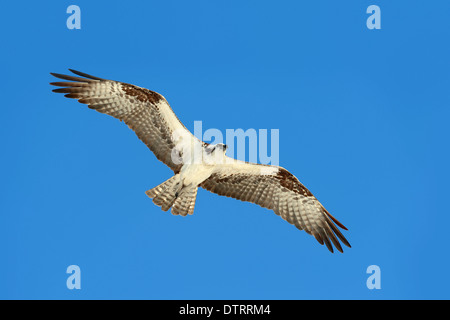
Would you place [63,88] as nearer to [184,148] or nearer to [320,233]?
[184,148]

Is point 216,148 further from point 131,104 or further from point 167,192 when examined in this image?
point 131,104

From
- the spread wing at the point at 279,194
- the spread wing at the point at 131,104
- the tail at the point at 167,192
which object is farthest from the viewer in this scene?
the spread wing at the point at 279,194

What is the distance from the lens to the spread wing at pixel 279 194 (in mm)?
12312

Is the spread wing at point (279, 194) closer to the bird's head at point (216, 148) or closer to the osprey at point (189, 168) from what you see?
the osprey at point (189, 168)

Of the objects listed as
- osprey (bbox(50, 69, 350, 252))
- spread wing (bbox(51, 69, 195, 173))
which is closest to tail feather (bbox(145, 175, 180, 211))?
osprey (bbox(50, 69, 350, 252))

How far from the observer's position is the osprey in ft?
37.4

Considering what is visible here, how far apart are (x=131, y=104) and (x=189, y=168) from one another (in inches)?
71.1

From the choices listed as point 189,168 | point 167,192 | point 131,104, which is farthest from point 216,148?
point 131,104

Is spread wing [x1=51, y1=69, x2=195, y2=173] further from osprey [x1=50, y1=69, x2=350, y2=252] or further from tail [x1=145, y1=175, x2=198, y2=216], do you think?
tail [x1=145, y1=175, x2=198, y2=216]

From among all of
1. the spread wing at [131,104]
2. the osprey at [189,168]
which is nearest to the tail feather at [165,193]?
the osprey at [189,168]

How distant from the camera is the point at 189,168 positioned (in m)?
11.6
